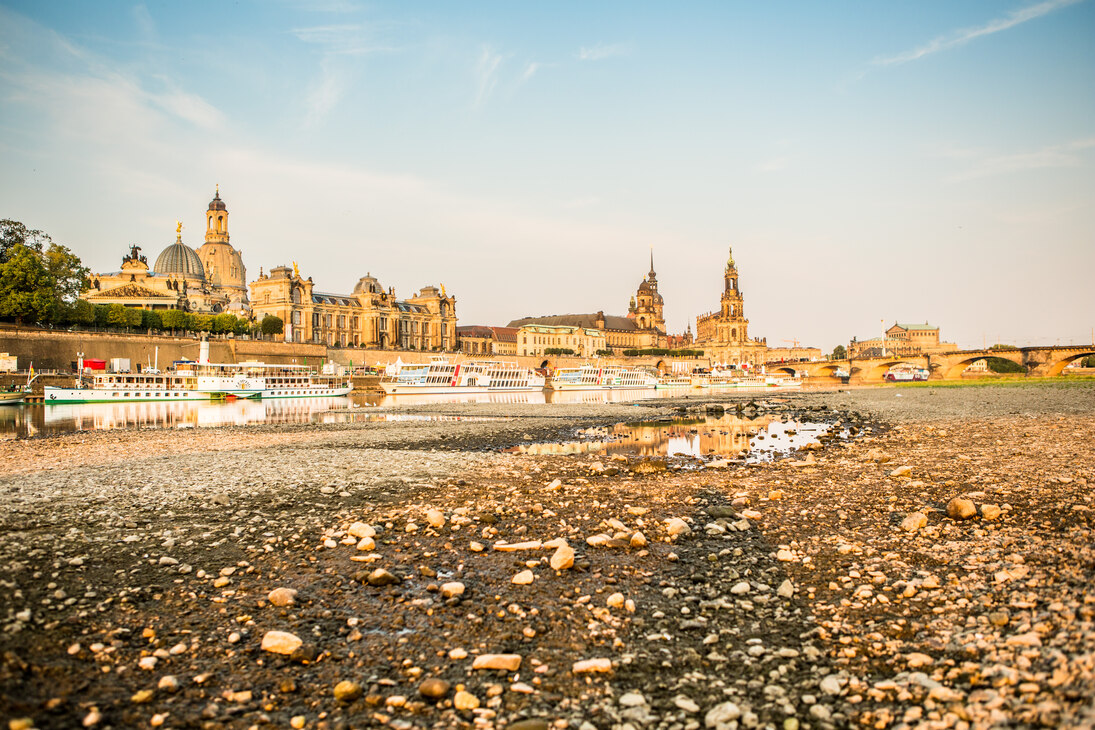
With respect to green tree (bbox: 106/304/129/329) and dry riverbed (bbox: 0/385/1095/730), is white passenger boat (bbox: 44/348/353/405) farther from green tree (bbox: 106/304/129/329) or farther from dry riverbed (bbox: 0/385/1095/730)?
dry riverbed (bbox: 0/385/1095/730)

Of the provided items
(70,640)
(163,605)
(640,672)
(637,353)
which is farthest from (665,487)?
(637,353)

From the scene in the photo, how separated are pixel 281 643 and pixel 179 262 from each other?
150 m

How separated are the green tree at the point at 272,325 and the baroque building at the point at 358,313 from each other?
3506 millimetres

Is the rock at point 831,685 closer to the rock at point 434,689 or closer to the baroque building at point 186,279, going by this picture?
the rock at point 434,689

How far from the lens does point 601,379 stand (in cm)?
10600

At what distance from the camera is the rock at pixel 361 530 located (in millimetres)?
9680

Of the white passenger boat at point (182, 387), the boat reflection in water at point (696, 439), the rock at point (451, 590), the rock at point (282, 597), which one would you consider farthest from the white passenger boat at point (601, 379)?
the rock at point (282, 597)

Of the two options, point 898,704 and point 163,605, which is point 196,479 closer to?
point 163,605

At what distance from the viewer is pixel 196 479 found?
1428 centimetres

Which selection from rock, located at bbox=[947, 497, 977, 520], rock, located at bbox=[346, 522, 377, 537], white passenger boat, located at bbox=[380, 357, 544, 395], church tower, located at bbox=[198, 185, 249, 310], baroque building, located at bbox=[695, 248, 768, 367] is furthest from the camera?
baroque building, located at bbox=[695, 248, 768, 367]

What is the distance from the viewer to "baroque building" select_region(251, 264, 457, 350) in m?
126

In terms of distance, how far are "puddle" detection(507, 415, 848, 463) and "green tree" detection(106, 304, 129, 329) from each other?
81024 millimetres

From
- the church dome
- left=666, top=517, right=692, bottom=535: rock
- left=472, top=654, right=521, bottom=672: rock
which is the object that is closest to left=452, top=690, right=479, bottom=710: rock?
left=472, top=654, right=521, bottom=672: rock

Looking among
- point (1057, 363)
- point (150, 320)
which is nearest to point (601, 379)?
point (150, 320)
